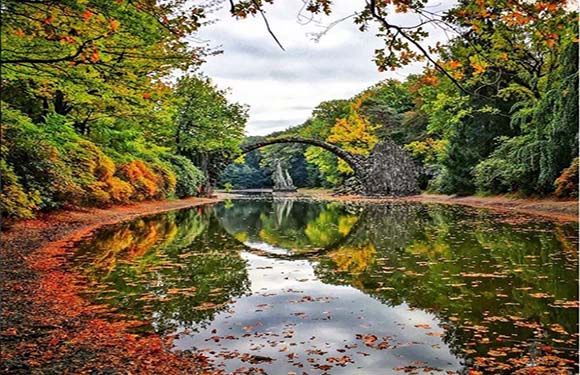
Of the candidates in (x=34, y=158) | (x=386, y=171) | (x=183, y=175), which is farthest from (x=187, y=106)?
(x=34, y=158)

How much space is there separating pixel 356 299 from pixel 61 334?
298 cm

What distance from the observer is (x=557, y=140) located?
15.6 metres

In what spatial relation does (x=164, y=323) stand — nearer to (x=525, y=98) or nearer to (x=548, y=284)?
(x=548, y=284)

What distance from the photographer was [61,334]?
13.7 ft

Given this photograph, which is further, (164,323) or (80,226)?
(80,226)

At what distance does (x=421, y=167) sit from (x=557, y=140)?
76.5 ft

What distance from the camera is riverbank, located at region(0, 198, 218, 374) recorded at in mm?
3518

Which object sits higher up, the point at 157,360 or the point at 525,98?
the point at 525,98

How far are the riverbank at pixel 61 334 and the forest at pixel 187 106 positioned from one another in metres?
2.16

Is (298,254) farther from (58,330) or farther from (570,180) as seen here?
(570,180)

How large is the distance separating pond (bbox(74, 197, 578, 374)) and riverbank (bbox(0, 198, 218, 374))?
0.25m

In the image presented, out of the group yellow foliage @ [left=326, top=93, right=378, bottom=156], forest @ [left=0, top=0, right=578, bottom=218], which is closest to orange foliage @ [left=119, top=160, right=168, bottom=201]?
forest @ [left=0, top=0, right=578, bottom=218]

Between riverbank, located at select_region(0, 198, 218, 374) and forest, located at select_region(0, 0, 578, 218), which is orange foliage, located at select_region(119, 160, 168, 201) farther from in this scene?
riverbank, located at select_region(0, 198, 218, 374)

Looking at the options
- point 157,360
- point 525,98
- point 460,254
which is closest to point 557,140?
point 525,98
